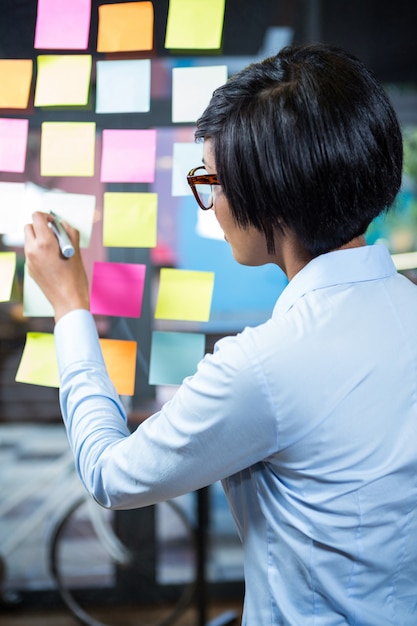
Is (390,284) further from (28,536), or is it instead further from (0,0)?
(28,536)

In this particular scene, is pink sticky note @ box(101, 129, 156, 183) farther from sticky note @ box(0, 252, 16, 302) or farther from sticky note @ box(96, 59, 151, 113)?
sticky note @ box(0, 252, 16, 302)

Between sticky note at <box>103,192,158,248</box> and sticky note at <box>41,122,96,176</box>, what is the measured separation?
61mm

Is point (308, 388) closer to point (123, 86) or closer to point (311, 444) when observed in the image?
point (311, 444)

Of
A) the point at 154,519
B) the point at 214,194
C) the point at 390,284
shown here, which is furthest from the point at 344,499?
the point at 154,519

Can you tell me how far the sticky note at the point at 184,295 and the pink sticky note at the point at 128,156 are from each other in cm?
16

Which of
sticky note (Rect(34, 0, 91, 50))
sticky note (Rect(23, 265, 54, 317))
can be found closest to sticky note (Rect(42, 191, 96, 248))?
sticky note (Rect(23, 265, 54, 317))

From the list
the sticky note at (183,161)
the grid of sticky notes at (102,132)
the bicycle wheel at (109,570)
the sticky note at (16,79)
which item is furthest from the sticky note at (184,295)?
the bicycle wheel at (109,570)

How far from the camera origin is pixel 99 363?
2.61 ft

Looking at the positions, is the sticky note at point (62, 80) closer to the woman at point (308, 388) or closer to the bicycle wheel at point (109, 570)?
the woman at point (308, 388)

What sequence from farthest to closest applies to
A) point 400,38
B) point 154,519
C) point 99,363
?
1. point 400,38
2. point 154,519
3. point 99,363

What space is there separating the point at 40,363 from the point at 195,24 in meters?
0.58

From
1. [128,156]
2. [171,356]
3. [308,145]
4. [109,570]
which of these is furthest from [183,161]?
[109,570]

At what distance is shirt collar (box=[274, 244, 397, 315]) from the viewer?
27.2 inches

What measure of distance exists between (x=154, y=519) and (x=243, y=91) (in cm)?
150
